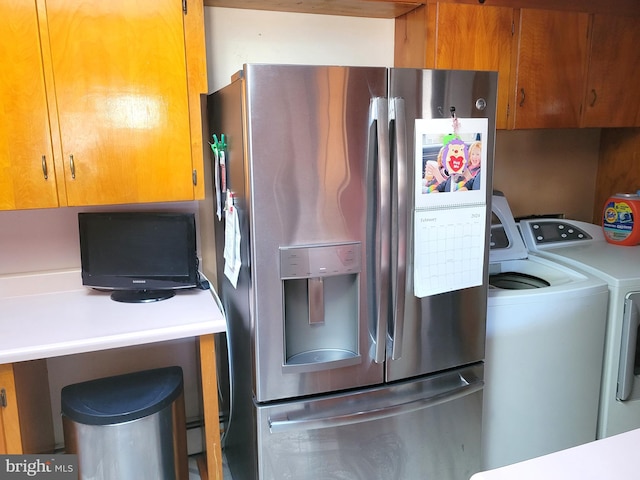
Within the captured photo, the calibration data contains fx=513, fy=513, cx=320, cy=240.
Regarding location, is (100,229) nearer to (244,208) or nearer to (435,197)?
(244,208)

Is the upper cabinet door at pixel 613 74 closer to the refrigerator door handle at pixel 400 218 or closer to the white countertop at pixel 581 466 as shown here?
the refrigerator door handle at pixel 400 218

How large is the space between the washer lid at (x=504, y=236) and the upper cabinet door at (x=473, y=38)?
0.55 meters

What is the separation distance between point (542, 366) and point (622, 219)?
1.00 m

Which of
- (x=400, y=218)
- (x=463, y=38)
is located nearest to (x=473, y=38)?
(x=463, y=38)

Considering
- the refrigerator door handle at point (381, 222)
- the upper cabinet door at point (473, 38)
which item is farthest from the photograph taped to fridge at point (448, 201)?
the upper cabinet door at point (473, 38)

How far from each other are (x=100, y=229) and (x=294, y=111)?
950 mm

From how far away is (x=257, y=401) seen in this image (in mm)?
1582

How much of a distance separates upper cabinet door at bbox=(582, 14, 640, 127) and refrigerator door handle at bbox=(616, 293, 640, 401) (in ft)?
2.88

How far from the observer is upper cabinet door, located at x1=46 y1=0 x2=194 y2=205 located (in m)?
1.59

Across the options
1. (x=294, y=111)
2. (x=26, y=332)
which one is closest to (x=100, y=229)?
(x=26, y=332)

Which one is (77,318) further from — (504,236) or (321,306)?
(504,236)

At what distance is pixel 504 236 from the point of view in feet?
7.97

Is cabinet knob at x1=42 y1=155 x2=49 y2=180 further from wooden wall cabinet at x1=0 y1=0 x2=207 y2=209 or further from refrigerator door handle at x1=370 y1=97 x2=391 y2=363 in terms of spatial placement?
refrigerator door handle at x1=370 y1=97 x2=391 y2=363

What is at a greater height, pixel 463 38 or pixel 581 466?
pixel 463 38
